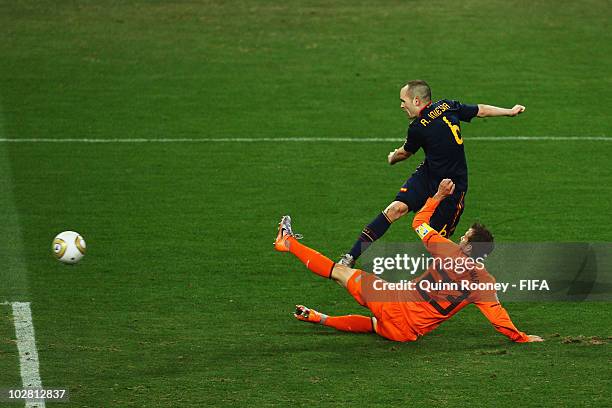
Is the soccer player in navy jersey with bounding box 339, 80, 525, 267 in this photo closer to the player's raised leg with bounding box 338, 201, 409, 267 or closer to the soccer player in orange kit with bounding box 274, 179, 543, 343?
the player's raised leg with bounding box 338, 201, 409, 267

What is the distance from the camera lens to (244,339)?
33.1 feet

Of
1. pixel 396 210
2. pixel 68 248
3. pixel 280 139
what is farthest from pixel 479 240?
pixel 280 139

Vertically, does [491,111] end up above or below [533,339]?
above

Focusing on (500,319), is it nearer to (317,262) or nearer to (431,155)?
(317,262)

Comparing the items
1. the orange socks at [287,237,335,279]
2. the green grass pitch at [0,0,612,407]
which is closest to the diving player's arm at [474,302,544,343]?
the green grass pitch at [0,0,612,407]

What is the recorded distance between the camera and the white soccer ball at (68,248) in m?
11.3

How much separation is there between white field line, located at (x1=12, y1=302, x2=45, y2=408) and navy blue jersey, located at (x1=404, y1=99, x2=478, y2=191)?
3806 mm

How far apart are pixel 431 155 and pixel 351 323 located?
1873 millimetres

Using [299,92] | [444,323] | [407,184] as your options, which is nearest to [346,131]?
[299,92]

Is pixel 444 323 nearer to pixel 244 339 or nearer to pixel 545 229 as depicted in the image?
pixel 244 339

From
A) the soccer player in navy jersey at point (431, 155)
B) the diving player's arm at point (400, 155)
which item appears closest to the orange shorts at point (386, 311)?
the soccer player in navy jersey at point (431, 155)

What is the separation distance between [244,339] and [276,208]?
4.09 metres
